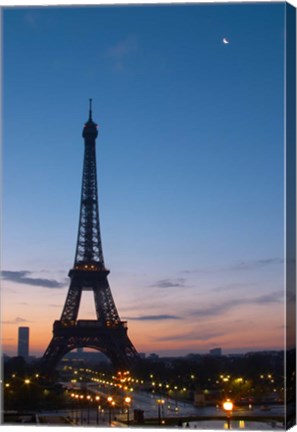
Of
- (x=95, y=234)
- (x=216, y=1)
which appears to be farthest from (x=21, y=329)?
(x=216, y=1)

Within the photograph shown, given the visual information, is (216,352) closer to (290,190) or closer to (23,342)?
(23,342)

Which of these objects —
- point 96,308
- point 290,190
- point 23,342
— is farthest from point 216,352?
point 290,190

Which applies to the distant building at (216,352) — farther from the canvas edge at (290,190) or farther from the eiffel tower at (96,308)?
the canvas edge at (290,190)

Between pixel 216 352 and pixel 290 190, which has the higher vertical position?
pixel 290 190

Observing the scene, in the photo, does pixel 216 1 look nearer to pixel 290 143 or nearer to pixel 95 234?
pixel 290 143

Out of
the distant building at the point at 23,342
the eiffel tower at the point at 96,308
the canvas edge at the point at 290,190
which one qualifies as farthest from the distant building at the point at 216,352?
the canvas edge at the point at 290,190

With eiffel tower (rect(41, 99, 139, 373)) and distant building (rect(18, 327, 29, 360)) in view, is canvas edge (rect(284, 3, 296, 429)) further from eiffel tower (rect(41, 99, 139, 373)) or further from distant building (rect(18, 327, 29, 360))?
eiffel tower (rect(41, 99, 139, 373))
